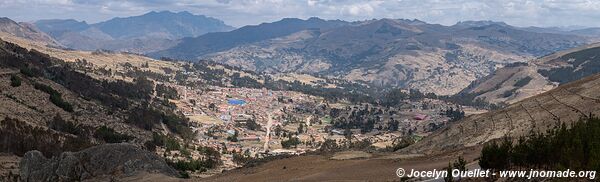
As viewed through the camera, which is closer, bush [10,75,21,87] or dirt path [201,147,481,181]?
dirt path [201,147,481,181]

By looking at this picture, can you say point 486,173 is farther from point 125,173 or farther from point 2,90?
point 2,90

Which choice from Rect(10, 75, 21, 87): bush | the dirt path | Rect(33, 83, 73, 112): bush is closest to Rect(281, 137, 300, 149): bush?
Rect(33, 83, 73, 112): bush

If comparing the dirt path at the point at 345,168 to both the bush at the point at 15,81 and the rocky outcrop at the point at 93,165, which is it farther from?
the bush at the point at 15,81

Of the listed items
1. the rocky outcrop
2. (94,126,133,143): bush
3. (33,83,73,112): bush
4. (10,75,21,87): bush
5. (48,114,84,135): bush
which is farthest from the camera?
(33,83,73,112): bush

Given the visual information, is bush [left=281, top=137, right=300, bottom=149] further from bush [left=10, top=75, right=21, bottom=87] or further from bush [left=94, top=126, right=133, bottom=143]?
bush [left=10, top=75, right=21, bottom=87]

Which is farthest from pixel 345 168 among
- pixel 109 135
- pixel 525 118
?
pixel 109 135

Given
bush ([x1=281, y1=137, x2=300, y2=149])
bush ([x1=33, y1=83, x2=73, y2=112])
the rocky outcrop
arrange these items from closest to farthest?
the rocky outcrop → bush ([x1=33, y1=83, x2=73, y2=112]) → bush ([x1=281, y1=137, x2=300, y2=149])

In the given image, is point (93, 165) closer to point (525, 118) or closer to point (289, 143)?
point (525, 118)
